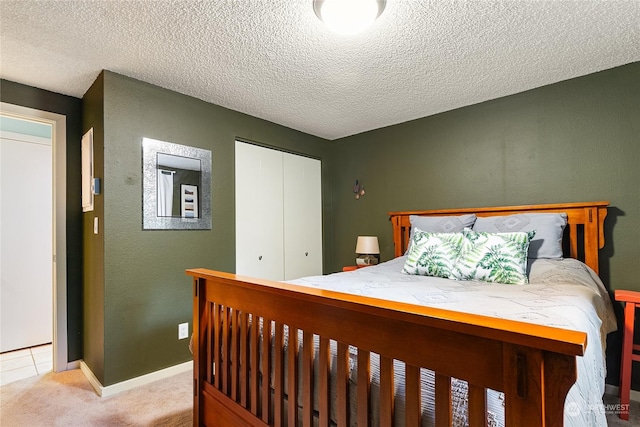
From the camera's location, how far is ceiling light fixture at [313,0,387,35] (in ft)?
4.83

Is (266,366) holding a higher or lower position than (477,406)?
lower

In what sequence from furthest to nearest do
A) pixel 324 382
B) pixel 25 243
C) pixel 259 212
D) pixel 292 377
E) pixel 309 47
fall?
1. pixel 259 212
2. pixel 25 243
3. pixel 309 47
4. pixel 292 377
5. pixel 324 382

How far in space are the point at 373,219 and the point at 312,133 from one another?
1255 mm

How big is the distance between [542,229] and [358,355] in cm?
191

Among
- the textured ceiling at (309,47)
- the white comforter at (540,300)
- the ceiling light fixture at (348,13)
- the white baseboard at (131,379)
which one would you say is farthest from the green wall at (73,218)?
the ceiling light fixture at (348,13)

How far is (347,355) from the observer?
100cm

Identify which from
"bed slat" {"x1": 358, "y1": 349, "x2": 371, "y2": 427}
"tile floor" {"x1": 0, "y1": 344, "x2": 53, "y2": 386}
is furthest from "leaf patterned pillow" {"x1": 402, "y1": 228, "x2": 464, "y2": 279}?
"tile floor" {"x1": 0, "y1": 344, "x2": 53, "y2": 386}

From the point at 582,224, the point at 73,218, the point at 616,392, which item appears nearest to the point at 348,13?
the point at 582,224

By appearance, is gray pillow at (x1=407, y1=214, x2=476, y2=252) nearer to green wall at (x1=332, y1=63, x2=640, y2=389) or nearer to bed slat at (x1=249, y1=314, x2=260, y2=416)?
green wall at (x1=332, y1=63, x2=640, y2=389)

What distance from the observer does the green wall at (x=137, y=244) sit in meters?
2.19

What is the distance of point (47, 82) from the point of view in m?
2.37

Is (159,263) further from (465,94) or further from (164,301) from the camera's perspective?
(465,94)

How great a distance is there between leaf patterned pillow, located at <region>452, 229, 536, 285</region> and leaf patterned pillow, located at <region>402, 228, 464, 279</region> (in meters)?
0.05

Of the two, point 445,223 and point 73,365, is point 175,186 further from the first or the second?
point 445,223
